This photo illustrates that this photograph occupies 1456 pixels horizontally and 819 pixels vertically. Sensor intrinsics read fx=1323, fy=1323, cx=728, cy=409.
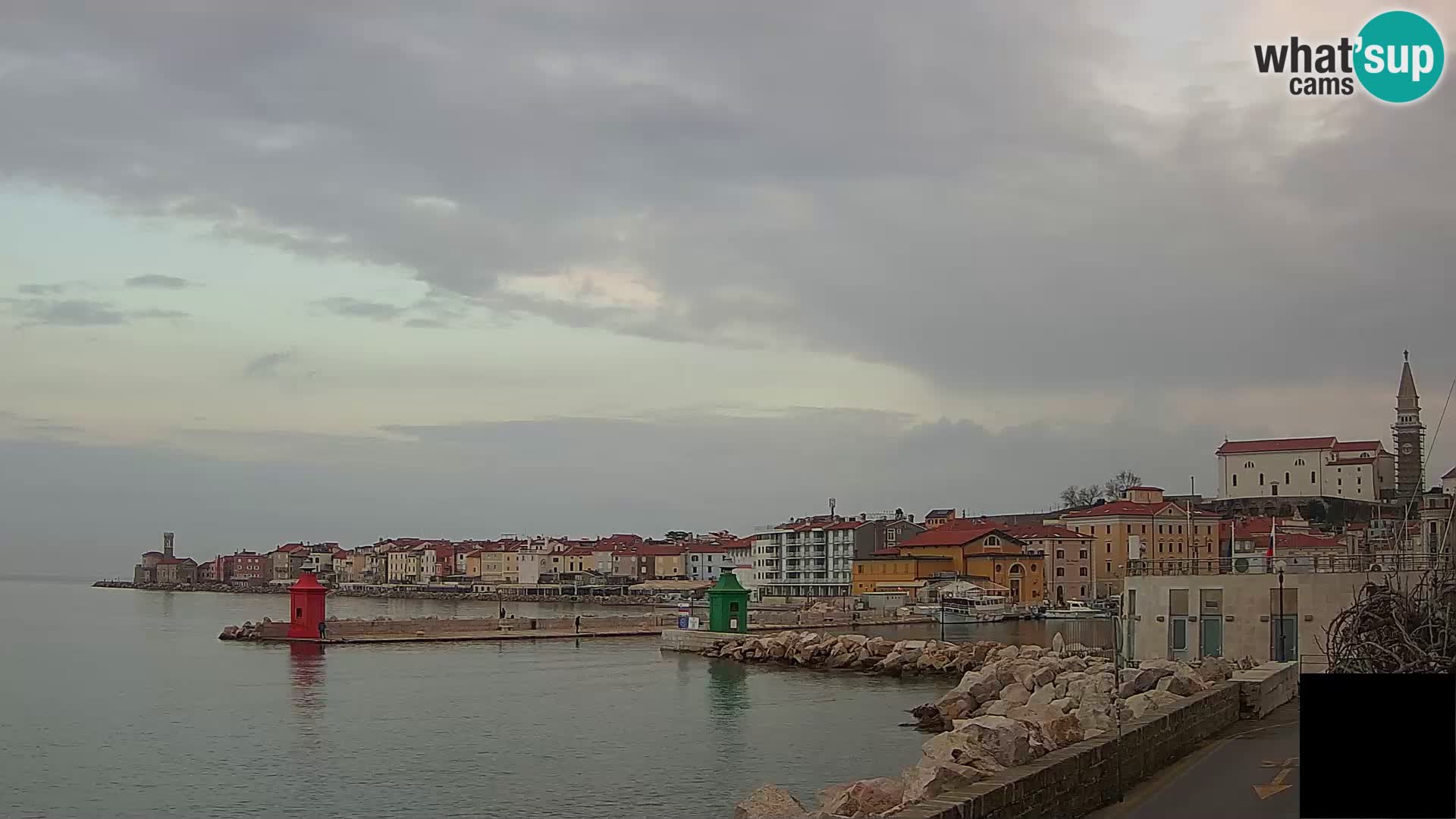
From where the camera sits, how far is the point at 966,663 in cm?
4666

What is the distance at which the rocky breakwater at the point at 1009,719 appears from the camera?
13281mm

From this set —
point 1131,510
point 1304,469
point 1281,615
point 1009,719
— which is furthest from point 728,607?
point 1304,469

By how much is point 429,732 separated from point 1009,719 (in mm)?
19230

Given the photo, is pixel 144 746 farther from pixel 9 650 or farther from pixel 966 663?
pixel 9 650

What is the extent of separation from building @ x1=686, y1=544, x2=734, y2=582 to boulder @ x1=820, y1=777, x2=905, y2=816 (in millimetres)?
126250

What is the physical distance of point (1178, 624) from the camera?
31688mm

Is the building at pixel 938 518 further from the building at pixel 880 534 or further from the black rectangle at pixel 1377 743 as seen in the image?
the black rectangle at pixel 1377 743

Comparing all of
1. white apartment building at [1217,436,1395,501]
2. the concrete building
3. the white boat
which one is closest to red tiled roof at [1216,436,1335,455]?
white apartment building at [1217,436,1395,501]

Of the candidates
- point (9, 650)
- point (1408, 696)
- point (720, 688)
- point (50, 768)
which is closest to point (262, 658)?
point (9, 650)

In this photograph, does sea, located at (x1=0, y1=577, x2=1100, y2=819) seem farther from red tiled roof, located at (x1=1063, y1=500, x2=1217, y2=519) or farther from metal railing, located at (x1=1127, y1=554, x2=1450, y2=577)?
red tiled roof, located at (x1=1063, y1=500, x2=1217, y2=519)

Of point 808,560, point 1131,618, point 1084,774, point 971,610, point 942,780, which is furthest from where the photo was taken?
point 808,560

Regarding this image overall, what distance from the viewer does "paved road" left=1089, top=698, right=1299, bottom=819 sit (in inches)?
461

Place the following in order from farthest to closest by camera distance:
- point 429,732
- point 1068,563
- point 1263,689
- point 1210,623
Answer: point 1068,563, point 429,732, point 1210,623, point 1263,689

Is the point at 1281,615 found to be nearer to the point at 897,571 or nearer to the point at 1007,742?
the point at 1007,742
